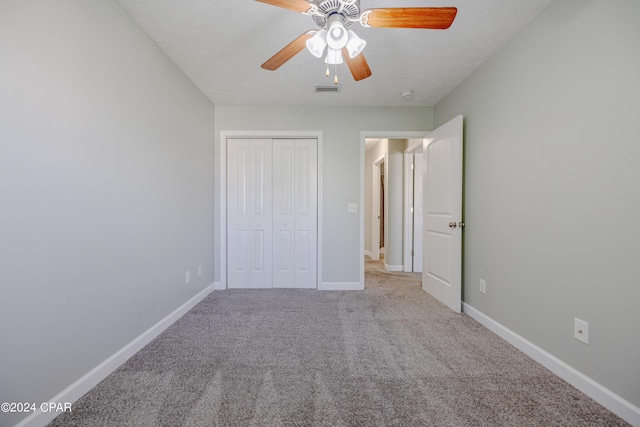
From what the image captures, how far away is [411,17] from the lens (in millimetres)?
1303

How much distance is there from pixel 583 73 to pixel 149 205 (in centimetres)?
305

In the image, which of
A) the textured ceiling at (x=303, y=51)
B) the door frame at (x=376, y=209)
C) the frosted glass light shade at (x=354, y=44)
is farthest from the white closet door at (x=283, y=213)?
the door frame at (x=376, y=209)

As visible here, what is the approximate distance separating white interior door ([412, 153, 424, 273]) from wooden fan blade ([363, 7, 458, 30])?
10.9 ft

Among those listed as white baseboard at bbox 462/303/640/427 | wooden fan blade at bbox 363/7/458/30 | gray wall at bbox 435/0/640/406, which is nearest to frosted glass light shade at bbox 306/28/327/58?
wooden fan blade at bbox 363/7/458/30

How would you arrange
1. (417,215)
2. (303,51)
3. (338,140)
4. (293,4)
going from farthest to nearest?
(417,215)
(338,140)
(303,51)
(293,4)

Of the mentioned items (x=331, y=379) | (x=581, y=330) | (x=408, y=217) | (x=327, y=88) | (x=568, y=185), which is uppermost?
(x=327, y=88)

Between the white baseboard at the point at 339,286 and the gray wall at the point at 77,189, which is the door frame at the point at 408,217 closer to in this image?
the white baseboard at the point at 339,286

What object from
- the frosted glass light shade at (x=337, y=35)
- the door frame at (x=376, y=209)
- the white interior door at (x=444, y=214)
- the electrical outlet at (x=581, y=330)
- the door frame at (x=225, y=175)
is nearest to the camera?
the frosted glass light shade at (x=337, y=35)

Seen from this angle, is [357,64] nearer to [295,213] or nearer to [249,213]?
[295,213]

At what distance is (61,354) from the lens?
134 cm

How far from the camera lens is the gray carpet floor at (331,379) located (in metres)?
1.31

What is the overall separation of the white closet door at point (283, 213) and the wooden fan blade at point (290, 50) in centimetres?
171

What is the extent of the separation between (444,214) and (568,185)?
128 centimetres

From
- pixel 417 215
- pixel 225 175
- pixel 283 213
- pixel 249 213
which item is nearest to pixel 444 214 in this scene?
pixel 417 215
